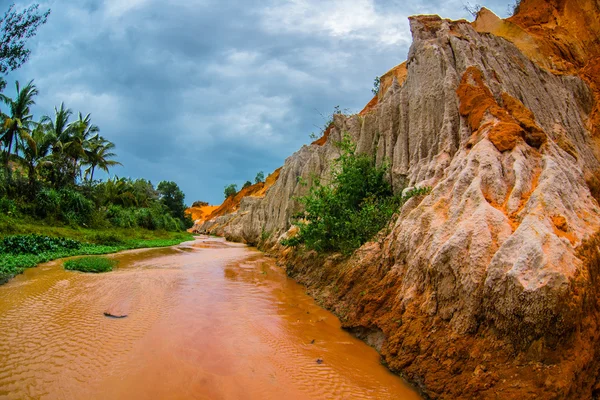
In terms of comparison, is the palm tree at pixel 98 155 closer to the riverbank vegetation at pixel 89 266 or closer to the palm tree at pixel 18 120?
the palm tree at pixel 18 120

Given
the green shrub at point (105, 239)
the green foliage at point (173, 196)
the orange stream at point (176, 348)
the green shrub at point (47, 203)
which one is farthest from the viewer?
the green foliage at point (173, 196)

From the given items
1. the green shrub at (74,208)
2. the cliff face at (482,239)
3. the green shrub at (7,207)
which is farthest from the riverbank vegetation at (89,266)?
the green shrub at (74,208)

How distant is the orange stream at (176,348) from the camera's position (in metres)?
3.85

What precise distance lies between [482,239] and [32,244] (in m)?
16.7

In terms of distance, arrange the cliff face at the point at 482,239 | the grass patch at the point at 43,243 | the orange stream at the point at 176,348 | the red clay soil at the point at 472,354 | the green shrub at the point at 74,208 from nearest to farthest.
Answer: the red clay soil at the point at 472,354, the cliff face at the point at 482,239, the orange stream at the point at 176,348, the grass patch at the point at 43,243, the green shrub at the point at 74,208

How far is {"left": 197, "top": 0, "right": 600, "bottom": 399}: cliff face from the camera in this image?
10.6 ft

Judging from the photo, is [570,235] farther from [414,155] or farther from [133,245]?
[133,245]

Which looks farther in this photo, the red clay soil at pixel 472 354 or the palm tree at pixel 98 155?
the palm tree at pixel 98 155

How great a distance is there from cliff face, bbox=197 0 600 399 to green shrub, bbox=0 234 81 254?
1114 cm

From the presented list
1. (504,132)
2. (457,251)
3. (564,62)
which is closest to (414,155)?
(504,132)

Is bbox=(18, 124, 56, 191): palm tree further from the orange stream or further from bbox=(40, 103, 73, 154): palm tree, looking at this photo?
the orange stream

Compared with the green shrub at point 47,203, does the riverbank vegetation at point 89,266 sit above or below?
below

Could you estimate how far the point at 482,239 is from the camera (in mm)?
4160

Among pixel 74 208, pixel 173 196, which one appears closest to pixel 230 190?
pixel 173 196
